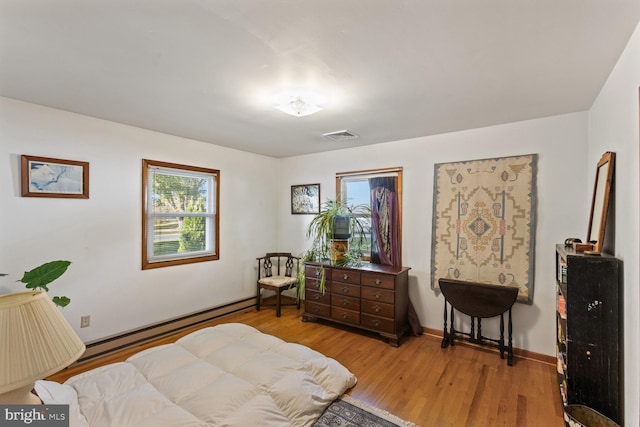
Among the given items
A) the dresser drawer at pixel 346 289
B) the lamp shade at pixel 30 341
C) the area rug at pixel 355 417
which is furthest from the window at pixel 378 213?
the lamp shade at pixel 30 341

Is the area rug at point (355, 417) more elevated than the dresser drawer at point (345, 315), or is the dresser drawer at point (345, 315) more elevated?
the dresser drawer at point (345, 315)

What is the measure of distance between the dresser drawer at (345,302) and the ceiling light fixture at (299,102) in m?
2.20

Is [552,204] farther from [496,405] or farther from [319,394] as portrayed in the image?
[319,394]

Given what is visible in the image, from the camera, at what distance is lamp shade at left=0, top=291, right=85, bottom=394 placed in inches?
30.2

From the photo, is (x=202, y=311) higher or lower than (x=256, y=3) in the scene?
lower

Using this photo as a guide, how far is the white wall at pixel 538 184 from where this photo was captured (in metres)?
2.62

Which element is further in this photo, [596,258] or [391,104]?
[391,104]

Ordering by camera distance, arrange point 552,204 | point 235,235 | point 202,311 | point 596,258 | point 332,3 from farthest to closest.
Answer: point 235,235 → point 202,311 → point 552,204 → point 596,258 → point 332,3

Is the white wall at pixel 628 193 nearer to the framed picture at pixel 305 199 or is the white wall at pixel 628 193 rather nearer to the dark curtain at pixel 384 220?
the dark curtain at pixel 384 220

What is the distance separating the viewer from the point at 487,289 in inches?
111

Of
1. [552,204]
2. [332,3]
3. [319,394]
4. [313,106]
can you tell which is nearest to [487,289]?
[552,204]

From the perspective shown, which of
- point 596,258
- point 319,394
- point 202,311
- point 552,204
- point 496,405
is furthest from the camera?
point 202,311

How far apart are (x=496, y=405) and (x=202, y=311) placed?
128 inches

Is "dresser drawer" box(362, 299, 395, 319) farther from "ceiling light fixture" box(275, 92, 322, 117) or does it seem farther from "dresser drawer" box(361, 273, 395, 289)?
"ceiling light fixture" box(275, 92, 322, 117)
